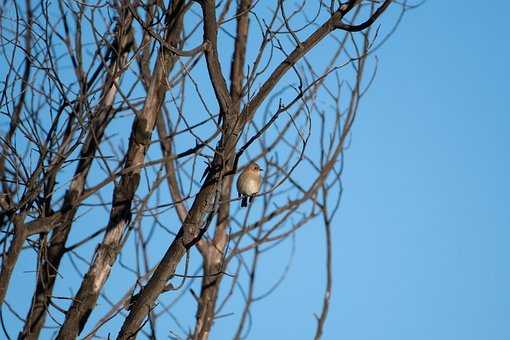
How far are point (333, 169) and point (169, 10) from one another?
1.32 meters

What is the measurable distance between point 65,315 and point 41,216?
51 centimetres

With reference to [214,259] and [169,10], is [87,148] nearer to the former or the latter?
[169,10]

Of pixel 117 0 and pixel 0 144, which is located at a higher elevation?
pixel 117 0

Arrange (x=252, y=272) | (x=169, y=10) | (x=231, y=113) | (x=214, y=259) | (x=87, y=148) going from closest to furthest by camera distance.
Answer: (x=231, y=113)
(x=169, y=10)
(x=87, y=148)
(x=252, y=272)
(x=214, y=259)

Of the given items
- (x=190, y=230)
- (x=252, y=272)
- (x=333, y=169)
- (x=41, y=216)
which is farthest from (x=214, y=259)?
(x=190, y=230)

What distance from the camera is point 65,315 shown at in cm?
355

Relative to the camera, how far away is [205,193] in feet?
9.23

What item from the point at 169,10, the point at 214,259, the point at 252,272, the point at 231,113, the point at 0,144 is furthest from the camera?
the point at 214,259

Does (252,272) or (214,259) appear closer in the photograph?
(252,272)

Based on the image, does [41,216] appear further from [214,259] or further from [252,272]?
[214,259]

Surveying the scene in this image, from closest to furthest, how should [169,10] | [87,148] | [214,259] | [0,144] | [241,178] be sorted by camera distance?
1. [0,144]
2. [169,10]
3. [87,148]
4. [214,259]
5. [241,178]

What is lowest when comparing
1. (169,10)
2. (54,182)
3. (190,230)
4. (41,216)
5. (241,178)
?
(190,230)

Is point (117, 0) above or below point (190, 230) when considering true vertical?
above

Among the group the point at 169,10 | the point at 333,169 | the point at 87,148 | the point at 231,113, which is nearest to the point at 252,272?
the point at 333,169
